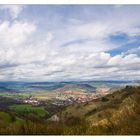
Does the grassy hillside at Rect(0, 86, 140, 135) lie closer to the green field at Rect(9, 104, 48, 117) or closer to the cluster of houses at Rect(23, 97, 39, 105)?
the green field at Rect(9, 104, 48, 117)

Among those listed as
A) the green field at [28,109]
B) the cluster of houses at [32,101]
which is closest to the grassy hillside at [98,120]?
the green field at [28,109]

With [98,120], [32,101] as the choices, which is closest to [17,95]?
[32,101]

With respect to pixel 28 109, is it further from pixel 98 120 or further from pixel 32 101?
pixel 98 120

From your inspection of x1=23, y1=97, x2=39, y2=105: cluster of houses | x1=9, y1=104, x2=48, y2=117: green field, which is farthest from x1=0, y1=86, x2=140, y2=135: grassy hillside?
x1=23, y1=97, x2=39, y2=105: cluster of houses

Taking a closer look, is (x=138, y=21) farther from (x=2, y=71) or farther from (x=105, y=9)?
(x=2, y=71)

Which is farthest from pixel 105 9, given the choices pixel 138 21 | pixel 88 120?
pixel 88 120

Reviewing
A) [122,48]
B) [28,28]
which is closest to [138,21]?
[122,48]

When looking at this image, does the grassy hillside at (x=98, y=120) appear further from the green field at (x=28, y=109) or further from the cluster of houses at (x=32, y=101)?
the cluster of houses at (x=32, y=101)

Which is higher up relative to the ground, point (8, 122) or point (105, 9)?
point (105, 9)
